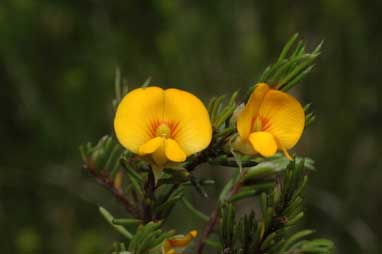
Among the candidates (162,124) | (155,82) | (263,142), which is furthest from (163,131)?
(155,82)

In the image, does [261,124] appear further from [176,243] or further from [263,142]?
[176,243]

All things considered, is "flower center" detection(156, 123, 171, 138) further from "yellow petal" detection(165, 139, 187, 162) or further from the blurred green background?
the blurred green background

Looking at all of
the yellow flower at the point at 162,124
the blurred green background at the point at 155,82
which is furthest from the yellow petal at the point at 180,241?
the blurred green background at the point at 155,82

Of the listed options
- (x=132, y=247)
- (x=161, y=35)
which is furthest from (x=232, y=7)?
(x=132, y=247)

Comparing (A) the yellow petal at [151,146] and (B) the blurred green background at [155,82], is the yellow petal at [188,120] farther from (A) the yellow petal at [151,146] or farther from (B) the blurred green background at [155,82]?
(B) the blurred green background at [155,82]

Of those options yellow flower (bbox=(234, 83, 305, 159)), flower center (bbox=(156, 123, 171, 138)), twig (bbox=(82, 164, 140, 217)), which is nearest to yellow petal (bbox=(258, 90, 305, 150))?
yellow flower (bbox=(234, 83, 305, 159))
